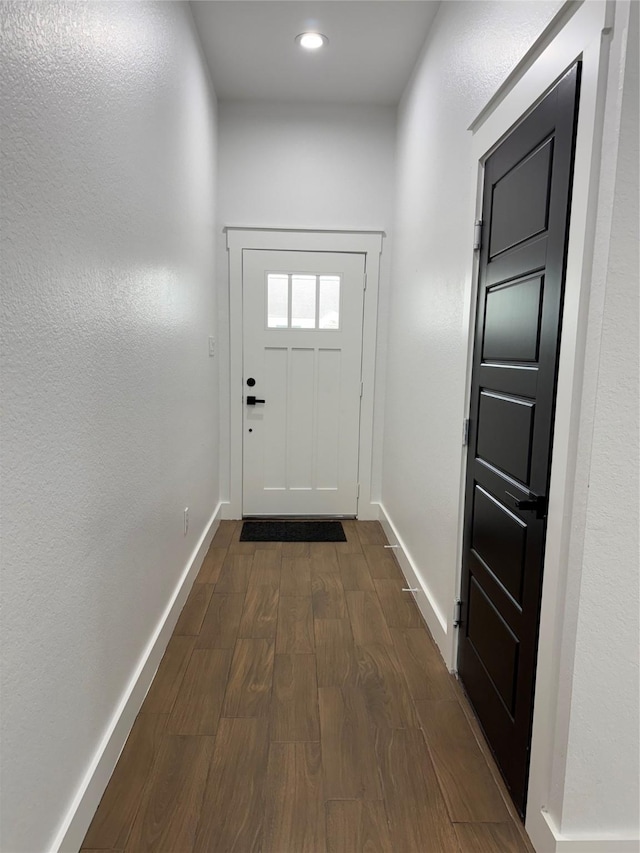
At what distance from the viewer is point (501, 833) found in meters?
1.40

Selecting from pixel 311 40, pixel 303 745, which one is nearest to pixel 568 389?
pixel 303 745

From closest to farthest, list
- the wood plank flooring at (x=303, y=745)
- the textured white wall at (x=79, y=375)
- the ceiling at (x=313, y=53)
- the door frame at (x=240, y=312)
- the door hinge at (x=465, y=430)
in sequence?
the textured white wall at (x=79, y=375) < the wood plank flooring at (x=303, y=745) < the door hinge at (x=465, y=430) < the ceiling at (x=313, y=53) < the door frame at (x=240, y=312)

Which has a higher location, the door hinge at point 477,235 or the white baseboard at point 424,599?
the door hinge at point 477,235

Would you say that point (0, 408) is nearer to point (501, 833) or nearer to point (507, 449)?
point (507, 449)

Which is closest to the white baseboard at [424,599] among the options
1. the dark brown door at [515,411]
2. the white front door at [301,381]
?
the dark brown door at [515,411]

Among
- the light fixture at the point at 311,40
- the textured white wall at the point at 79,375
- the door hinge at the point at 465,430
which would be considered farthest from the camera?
the light fixture at the point at 311,40

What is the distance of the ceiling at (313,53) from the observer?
264 centimetres

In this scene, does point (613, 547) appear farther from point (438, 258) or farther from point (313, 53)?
point (313, 53)

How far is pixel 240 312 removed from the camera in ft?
12.5

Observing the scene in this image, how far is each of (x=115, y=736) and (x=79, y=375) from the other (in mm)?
1112

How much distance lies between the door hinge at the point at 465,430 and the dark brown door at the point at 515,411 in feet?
0.09

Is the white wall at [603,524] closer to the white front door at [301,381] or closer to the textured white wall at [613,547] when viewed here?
the textured white wall at [613,547]

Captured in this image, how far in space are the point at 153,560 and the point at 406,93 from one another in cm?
327

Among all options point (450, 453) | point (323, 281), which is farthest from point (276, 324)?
point (450, 453)
